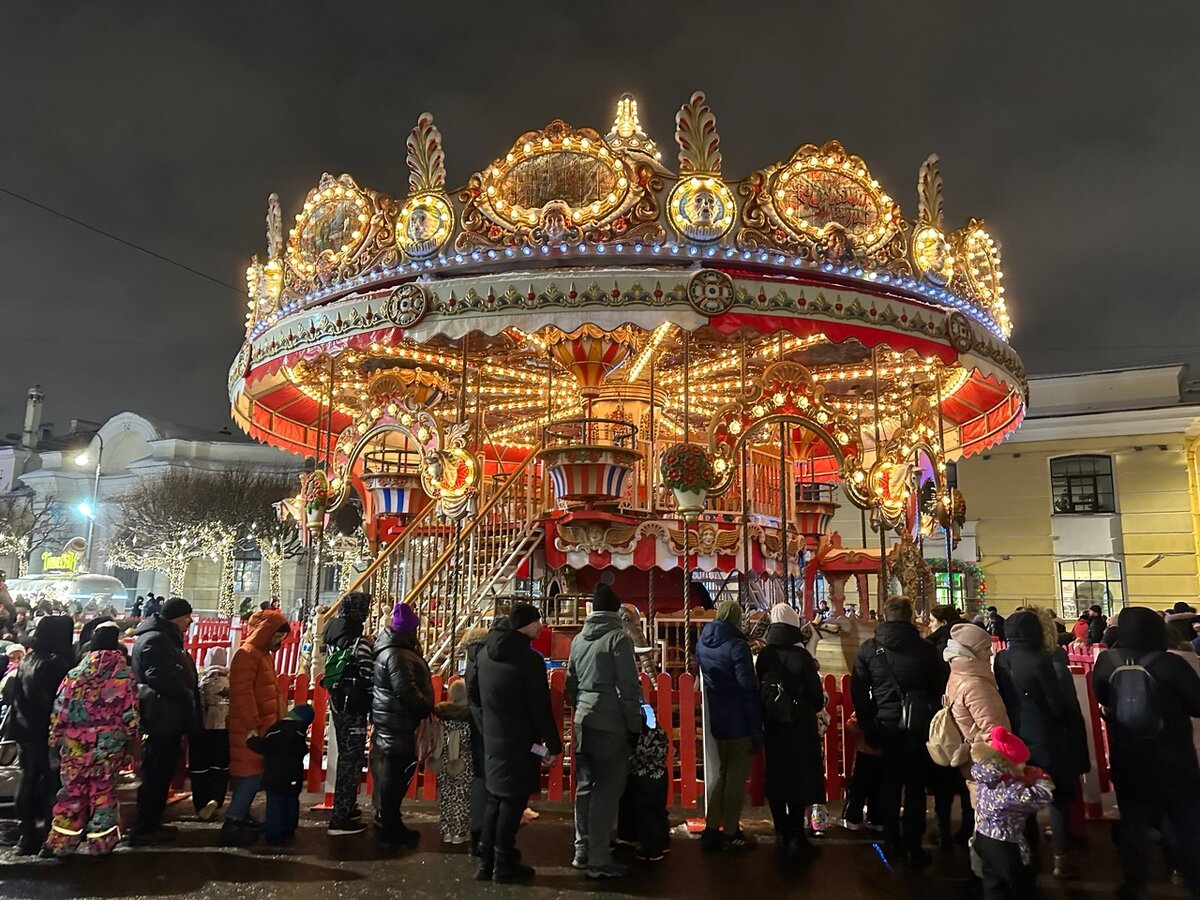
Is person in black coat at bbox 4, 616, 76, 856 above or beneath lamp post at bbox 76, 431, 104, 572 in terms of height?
beneath

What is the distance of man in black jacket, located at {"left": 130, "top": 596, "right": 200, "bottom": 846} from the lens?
5273 mm

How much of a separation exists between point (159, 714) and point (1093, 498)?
2466cm

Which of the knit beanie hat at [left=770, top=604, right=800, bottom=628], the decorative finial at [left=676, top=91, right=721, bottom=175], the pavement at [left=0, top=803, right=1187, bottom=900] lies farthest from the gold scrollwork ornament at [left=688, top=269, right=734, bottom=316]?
the pavement at [left=0, top=803, right=1187, bottom=900]

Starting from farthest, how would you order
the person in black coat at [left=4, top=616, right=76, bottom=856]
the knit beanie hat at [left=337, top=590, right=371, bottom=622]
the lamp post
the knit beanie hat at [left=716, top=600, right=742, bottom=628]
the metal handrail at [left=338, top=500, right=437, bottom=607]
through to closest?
the lamp post, the metal handrail at [left=338, top=500, right=437, bottom=607], the knit beanie hat at [left=337, top=590, right=371, bottom=622], the knit beanie hat at [left=716, top=600, right=742, bottom=628], the person in black coat at [left=4, top=616, right=76, bottom=856]

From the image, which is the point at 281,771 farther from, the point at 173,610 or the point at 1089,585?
the point at 1089,585

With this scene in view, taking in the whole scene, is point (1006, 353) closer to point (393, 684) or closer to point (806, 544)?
point (806, 544)

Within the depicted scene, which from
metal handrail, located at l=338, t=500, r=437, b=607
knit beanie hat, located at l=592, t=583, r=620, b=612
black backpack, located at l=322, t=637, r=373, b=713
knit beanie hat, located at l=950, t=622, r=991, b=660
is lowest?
black backpack, located at l=322, t=637, r=373, b=713

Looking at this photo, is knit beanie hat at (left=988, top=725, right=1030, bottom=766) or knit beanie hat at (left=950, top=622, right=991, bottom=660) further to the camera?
knit beanie hat at (left=950, top=622, right=991, bottom=660)

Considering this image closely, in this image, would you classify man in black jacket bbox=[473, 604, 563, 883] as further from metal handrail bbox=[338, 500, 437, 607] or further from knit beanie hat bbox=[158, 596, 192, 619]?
metal handrail bbox=[338, 500, 437, 607]

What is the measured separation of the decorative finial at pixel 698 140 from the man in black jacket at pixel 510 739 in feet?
19.0

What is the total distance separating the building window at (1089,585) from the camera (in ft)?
74.8

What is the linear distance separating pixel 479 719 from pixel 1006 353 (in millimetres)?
8602

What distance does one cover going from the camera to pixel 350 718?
18.4 ft

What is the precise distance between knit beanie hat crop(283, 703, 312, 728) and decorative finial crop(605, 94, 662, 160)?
1113 centimetres
